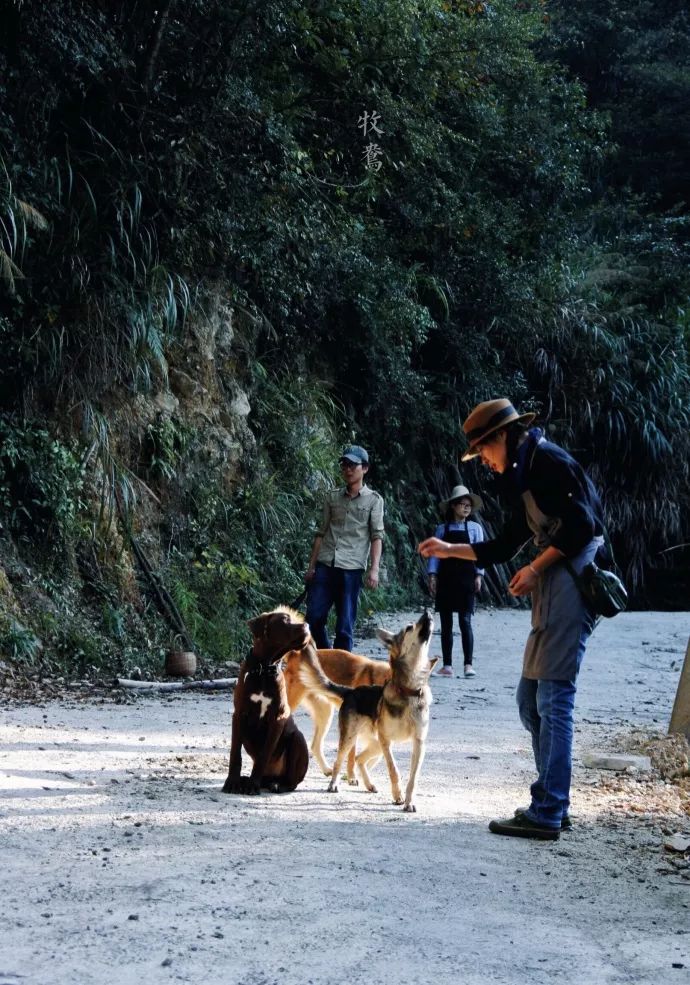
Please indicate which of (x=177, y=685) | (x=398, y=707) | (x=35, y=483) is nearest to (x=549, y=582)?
(x=398, y=707)

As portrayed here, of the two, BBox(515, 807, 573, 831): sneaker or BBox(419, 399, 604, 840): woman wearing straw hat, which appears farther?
BBox(515, 807, 573, 831): sneaker

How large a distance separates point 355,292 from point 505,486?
13.0m

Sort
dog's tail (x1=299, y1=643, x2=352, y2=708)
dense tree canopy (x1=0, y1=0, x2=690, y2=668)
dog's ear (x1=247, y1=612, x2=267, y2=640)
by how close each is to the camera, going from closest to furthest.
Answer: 1. dog's ear (x1=247, y1=612, x2=267, y2=640)
2. dog's tail (x1=299, y1=643, x2=352, y2=708)
3. dense tree canopy (x1=0, y1=0, x2=690, y2=668)

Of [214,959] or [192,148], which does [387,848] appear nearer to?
[214,959]

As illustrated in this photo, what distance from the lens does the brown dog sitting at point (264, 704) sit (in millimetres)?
6129

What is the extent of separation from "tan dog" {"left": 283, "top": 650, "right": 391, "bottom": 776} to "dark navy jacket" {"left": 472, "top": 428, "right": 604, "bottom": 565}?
1353mm

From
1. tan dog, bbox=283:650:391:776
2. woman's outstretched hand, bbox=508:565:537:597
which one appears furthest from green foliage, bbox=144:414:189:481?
woman's outstretched hand, bbox=508:565:537:597

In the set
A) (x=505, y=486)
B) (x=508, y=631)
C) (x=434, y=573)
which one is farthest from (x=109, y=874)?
(x=508, y=631)

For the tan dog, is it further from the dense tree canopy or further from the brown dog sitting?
the dense tree canopy

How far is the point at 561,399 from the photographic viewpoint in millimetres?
24594

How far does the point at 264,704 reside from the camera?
6129 millimetres

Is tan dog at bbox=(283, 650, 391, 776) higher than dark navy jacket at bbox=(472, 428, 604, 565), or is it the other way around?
dark navy jacket at bbox=(472, 428, 604, 565)

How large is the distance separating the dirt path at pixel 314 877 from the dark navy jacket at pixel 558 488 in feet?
4.73

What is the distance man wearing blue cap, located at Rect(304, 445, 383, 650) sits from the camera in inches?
404
